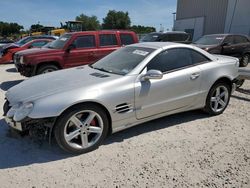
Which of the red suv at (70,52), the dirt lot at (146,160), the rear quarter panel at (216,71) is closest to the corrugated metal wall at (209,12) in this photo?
the red suv at (70,52)

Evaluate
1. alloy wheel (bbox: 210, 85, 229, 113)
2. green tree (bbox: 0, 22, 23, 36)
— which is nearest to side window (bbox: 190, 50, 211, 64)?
alloy wheel (bbox: 210, 85, 229, 113)

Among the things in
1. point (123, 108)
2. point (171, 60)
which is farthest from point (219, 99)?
point (123, 108)

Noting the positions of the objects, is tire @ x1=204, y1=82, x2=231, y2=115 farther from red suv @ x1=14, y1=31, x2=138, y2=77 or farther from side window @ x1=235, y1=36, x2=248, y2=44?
side window @ x1=235, y1=36, x2=248, y2=44

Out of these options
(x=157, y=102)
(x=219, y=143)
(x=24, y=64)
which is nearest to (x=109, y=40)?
(x=24, y=64)

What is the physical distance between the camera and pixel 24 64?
26.3 feet

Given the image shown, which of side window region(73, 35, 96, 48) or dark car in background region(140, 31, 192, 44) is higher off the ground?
side window region(73, 35, 96, 48)

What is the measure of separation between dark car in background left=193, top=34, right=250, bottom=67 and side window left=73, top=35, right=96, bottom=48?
4.65 meters

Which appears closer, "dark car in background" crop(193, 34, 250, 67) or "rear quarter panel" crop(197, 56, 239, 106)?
"rear quarter panel" crop(197, 56, 239, 106)

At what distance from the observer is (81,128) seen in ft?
12.1

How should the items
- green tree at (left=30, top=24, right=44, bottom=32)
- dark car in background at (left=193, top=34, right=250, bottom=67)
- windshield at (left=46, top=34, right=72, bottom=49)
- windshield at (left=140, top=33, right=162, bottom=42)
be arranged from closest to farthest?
windshield at (left=46, top=34, right=72, bottom=49) < dark car in background at (left=193, top=34, right=250, bottom=67) < windshield at (left=140, top=33, right=162, bottom=42) < green tree at (left=30, top=24, right=44, bottom=32)

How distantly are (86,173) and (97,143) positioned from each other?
1.98ft

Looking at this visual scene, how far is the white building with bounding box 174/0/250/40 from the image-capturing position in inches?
873

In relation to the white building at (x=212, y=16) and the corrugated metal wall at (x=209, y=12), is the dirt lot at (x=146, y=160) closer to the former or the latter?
the white building at (x=212, y=16)

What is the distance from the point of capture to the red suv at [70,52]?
8.02 metres
